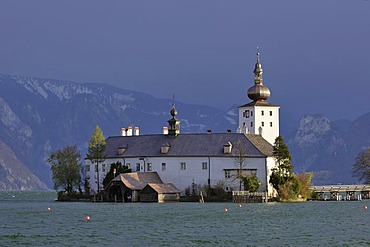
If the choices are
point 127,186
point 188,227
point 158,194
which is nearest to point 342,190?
point 158,194

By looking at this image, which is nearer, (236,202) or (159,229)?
(159,229)

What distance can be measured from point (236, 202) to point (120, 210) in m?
20.0

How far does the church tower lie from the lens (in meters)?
123

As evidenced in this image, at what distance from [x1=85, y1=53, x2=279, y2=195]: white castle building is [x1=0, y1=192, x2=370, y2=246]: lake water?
18918 millimetres

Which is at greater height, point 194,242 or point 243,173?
point 243,173

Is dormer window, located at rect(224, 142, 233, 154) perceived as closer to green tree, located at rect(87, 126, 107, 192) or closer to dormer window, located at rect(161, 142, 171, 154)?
dormer window, located at rect(161, 142, 171, 154)

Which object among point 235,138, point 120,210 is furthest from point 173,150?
point 120,210

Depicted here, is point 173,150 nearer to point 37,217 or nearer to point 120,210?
point 120,210

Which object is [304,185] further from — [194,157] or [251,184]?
[194,157]

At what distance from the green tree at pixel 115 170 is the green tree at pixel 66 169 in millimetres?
6004

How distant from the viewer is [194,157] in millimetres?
107188

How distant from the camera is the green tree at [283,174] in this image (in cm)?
10106

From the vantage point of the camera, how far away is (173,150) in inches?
4318

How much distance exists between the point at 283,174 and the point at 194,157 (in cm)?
1127
